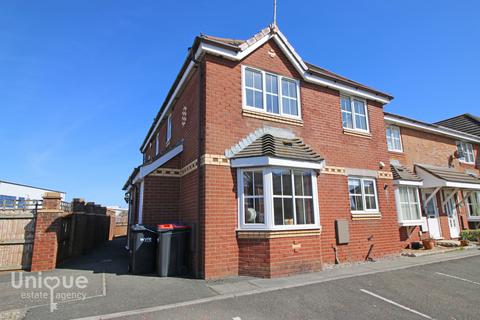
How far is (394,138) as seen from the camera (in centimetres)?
1440

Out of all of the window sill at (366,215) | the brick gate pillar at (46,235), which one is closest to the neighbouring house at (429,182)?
the window sill at (366,215)

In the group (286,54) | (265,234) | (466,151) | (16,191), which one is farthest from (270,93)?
(16,191)

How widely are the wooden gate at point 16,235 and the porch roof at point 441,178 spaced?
1705 centimetres

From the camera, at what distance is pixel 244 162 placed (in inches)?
305

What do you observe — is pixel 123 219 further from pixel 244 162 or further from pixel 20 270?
pixel 244 162

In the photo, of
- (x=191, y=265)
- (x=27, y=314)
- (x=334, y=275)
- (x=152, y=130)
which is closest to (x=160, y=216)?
(x=191, y=265)

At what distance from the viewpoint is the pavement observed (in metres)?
4.93

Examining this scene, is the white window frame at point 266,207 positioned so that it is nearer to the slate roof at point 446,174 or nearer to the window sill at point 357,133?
the window sill at point 357,133

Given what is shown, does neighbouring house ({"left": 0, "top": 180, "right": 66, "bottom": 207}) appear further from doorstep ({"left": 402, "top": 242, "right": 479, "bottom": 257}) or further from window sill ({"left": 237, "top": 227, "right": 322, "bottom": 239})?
doorstep ({"left": 402, "top": 242, "right": 479, "bottom": 257})

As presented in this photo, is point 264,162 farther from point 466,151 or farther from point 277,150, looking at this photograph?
point 466,151

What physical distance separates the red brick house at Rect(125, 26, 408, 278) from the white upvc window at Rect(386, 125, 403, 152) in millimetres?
3066

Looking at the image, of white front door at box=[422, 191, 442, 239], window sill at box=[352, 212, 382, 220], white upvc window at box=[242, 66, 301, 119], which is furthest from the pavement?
white front door at box=[422, 191, 442, 239]

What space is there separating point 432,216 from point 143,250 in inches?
559

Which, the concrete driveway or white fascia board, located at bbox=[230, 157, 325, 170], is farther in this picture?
white fascia board, located at bbox=[230, 157, 325, 170]
